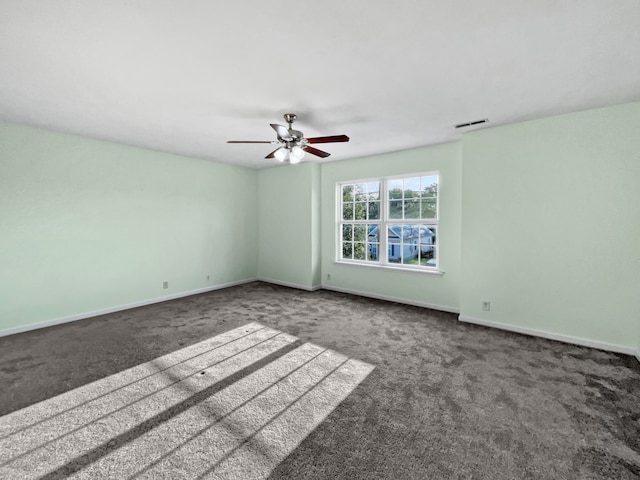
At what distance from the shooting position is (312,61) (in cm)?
214

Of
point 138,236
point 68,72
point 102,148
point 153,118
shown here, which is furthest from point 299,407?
point 102,148

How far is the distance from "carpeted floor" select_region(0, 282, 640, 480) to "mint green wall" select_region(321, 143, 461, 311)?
0.48 metres

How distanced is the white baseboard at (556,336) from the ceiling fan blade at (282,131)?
3239mm

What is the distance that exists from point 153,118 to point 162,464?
10.8 ft

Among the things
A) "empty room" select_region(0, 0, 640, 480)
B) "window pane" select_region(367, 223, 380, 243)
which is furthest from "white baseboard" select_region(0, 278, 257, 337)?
"window pane" select_region(367, 223, 380, 243)

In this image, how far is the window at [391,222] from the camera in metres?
4.63

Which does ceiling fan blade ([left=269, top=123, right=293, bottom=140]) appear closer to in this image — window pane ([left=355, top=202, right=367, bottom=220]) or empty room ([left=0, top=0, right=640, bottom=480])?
empty room ([left=0, top=0, right=640, bottom=480])

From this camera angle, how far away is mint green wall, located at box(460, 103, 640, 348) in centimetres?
295

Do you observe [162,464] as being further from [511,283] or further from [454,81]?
[511,283]

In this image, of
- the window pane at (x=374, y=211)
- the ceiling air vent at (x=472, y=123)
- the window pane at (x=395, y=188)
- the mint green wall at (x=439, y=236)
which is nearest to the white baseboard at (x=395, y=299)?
the mint green wall at (x=439, y=236)

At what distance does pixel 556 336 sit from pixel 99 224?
6.12 m

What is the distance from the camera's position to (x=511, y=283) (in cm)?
357

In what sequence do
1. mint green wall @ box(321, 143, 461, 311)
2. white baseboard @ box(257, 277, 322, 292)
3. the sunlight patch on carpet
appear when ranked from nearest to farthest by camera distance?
the sunlight patch on carpet, mint green wall @ box(321, 143, 461, 311), white baseboard @ box(257, 277, 322, 292)

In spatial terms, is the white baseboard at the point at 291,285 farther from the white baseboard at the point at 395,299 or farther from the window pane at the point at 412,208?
the window pane at the point at 412,208
